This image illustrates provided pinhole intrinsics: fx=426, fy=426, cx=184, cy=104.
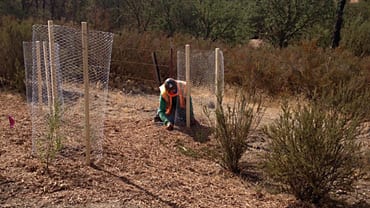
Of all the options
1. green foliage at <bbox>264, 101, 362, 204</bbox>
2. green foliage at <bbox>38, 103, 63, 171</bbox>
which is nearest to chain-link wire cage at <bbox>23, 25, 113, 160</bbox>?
green foliage at <bbox>38, 103, 63, 171</bbox>

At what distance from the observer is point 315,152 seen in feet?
13.5

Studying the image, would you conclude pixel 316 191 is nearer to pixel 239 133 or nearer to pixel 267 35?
pixel 239 133

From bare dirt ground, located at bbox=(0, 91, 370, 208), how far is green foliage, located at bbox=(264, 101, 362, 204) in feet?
1.12

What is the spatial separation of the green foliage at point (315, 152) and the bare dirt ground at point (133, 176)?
1.12 feet

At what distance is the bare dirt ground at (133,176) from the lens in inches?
167

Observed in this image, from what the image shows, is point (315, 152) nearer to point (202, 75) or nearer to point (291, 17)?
point (202, 75)

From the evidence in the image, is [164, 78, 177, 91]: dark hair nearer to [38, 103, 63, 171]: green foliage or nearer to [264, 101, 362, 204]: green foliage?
[38, 103, 63, 171]: green foliage

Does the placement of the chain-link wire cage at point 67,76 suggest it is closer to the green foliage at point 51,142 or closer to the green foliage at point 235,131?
the green foliage at point 51,142

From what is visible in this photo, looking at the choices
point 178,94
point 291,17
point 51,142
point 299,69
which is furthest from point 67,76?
point 291,17

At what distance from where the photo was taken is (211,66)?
7652 millimetres

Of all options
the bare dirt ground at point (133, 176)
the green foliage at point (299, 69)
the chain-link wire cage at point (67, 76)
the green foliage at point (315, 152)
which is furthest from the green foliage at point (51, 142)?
the green foliage at point (299, 69)

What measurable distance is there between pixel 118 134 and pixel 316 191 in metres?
3.51

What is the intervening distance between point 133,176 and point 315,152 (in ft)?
6.69

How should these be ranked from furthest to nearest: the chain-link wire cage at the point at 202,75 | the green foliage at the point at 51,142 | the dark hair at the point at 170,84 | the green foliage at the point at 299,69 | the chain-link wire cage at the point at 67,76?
1. the green foliage at the point at 299,69
2. the chain-link wire cage at the point at 202,75
3. the dark hair at the point at 170,84
4. the chain-link wire cage at the point at 67,76
5. the green foliage at the point at 51,142
